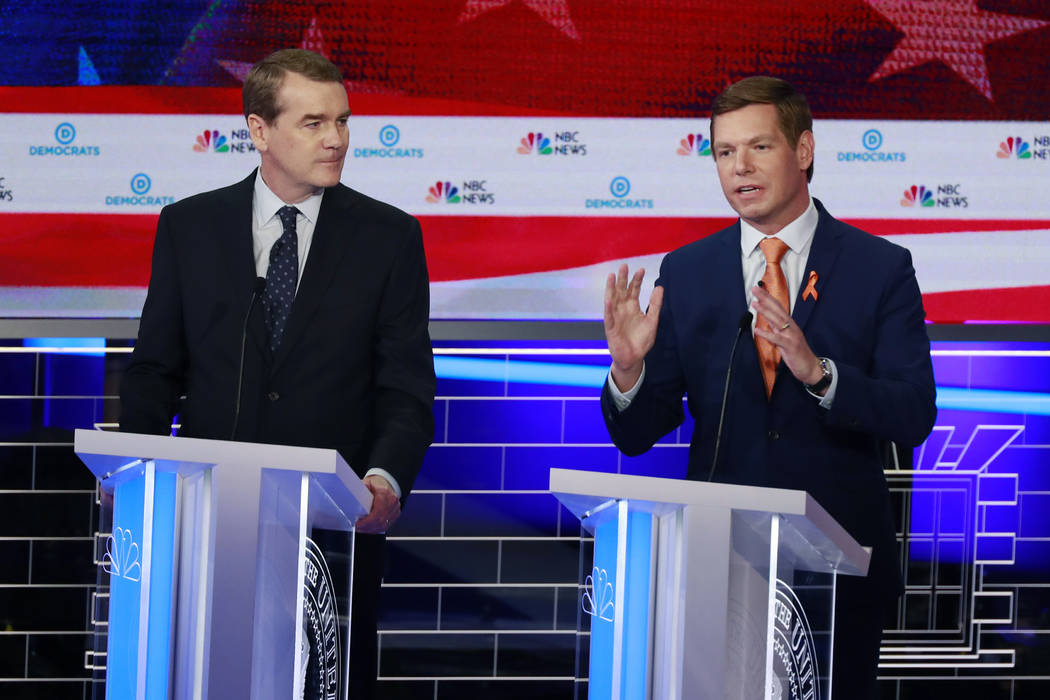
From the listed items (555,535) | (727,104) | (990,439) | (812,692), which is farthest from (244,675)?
(990,439)

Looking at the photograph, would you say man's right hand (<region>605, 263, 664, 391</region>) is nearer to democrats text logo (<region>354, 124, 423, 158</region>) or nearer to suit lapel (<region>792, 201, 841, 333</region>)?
suit lapel (<region>792, 201, 841, 333</region>)

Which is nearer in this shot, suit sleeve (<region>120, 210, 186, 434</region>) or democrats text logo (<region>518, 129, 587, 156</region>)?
suit sleeve (<region>120, 210, 186, 434</region>)

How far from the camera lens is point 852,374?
2.50 meters

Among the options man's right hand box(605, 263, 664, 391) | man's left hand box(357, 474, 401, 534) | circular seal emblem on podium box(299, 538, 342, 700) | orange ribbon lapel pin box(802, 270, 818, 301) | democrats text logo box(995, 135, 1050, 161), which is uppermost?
democrats text logo box(995, 135, 1050, 161)

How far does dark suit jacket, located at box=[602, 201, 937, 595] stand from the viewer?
2.63 m

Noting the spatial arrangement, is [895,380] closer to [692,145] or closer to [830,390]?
[830,390]

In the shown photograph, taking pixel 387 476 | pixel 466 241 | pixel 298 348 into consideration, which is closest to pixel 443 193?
pixel 466 241

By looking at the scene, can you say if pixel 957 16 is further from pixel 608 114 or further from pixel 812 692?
pixel 812 692

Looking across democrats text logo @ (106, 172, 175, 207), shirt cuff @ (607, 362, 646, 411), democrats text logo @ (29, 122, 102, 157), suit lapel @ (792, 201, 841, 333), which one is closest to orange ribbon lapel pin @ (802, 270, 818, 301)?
suit lapel @ (792, 201, 841, 333)

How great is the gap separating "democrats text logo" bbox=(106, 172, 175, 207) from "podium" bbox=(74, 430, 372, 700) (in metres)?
1.97

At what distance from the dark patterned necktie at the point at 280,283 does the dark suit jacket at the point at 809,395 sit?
674 millimetres

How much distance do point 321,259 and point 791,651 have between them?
1329 mm

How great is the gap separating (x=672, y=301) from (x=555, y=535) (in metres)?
1.51

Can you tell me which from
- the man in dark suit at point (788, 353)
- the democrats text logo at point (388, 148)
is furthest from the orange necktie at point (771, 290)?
the democrats text logo at point (388, 148)
